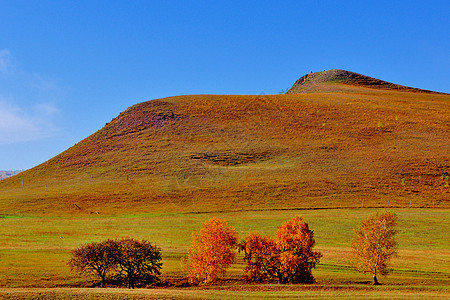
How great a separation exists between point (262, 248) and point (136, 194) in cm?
4800

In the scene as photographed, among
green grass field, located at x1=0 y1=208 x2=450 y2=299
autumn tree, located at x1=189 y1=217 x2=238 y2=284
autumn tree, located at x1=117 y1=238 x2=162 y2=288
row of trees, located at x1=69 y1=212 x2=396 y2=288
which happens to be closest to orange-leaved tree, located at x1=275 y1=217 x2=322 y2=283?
row of trees, located at x1=69 y1=212 x2=396 y2=288

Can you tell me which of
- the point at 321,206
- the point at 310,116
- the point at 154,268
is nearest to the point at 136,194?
the point at 321,206

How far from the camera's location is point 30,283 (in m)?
31.9

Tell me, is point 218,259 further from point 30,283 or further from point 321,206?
point 321,206

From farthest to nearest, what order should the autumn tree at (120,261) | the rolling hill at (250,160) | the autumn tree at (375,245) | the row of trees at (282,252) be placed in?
the rolling hill at (250,160)
the row of trees at (282,252)
the autumn tree at (375,245)
the autumn tree at (120,261)

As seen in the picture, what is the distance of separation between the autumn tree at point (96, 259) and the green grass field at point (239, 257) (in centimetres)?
98

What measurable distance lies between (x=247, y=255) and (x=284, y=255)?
338 centimetres

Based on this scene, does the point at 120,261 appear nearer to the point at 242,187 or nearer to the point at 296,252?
the point at 296,252

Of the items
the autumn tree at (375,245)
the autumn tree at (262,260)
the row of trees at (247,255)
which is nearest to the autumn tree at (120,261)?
the row of trees at (247,255)

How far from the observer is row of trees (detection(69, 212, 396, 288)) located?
35.3m

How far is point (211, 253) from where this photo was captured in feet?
121

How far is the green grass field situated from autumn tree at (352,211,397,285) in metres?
1.30

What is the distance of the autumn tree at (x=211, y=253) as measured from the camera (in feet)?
117

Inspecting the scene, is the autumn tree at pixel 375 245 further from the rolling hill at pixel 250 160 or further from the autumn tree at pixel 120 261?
the rolling hill at pixel 250 160
